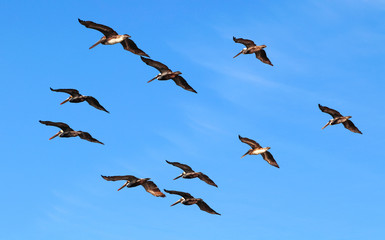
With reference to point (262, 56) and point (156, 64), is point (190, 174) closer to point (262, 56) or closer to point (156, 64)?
point (156, 64)

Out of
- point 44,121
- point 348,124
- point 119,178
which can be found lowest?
point 119,178

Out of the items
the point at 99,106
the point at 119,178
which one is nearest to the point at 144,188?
the point at 119,178

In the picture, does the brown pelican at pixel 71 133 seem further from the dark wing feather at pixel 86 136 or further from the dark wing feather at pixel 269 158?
the dark wing feather at pixel 269 158

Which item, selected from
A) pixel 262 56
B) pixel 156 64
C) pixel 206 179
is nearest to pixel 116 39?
pixel 156 64

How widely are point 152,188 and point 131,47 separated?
12407 mm

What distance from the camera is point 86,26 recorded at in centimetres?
6119

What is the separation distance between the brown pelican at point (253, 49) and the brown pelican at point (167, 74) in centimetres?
635

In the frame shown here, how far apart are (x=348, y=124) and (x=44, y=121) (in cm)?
2773

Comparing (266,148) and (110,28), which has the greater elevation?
(110,28)

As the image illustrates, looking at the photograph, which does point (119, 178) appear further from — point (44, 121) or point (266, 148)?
point (266, 148)

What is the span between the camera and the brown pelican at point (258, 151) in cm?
6781

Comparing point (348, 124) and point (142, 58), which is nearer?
point (142, 58)

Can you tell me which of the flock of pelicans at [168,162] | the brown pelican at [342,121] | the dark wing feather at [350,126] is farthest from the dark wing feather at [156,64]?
the dark wing feather at [350,126]

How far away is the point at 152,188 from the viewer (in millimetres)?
65125
